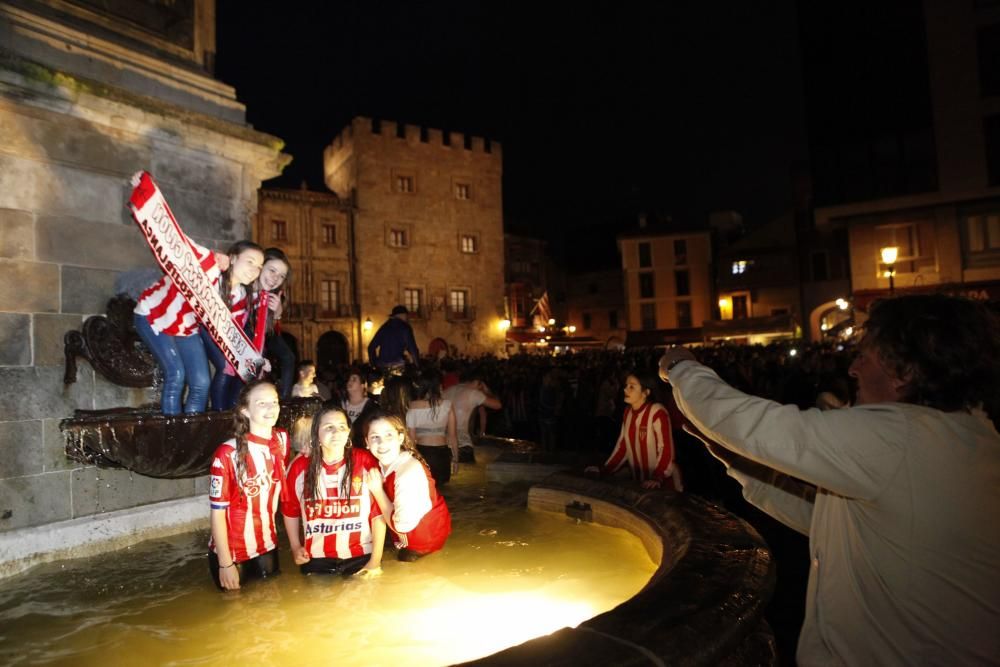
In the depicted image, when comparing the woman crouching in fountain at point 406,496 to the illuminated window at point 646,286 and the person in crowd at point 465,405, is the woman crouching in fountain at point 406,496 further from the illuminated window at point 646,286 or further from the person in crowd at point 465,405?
the illuminated window at point 646,286

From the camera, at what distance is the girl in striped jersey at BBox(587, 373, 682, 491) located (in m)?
5.39

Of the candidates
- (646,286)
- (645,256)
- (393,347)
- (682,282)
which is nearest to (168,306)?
(393,347)

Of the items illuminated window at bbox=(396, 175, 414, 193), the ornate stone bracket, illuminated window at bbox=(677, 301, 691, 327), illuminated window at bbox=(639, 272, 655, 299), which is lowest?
the ornate stone bracket

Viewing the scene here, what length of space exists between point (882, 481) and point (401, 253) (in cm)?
3940

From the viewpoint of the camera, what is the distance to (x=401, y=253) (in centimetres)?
4012

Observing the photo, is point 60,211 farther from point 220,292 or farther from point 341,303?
point 341,303

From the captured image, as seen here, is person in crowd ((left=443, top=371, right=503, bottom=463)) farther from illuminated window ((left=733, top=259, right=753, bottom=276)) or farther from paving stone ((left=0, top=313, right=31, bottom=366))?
illuminated window ((left=733, top=259, right=753, bottom=276))

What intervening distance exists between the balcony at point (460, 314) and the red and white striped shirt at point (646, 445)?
117 feet

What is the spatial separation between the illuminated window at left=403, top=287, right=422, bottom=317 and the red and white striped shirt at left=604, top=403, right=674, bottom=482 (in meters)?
34.7

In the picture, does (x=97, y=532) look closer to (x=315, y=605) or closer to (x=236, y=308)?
(x=236, y=308)

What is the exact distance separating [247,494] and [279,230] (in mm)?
35382

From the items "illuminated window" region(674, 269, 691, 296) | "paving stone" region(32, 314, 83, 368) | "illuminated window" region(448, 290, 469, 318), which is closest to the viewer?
"paving stone" region(32, 314, 83, 368)

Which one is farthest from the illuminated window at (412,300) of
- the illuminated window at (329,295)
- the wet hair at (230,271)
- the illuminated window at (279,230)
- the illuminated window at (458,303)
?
the wet hair at (230,271)

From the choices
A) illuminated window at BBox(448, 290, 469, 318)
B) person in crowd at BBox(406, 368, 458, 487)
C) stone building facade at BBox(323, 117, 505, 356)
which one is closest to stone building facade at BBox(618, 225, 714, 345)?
stone building facade at BBox(323, 117, 505, 356)
